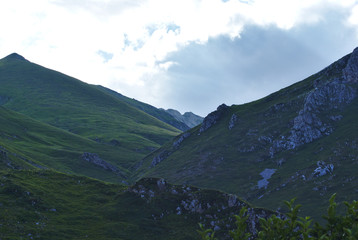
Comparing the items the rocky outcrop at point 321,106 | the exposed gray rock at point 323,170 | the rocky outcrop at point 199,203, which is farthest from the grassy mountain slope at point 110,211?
the rocky outcrop at point 321,106

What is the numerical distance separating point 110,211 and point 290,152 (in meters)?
103

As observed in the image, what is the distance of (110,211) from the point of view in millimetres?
67312

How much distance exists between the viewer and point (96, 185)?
266ft

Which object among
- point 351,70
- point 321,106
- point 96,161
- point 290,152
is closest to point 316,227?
point 290,152

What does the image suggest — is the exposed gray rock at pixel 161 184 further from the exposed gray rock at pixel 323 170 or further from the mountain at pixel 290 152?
the exposed gray rock at pixel 323 170

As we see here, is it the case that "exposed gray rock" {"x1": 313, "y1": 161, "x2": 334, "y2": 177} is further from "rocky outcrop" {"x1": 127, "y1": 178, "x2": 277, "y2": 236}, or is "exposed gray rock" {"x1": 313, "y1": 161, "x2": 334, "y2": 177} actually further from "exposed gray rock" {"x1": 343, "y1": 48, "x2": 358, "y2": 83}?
"rocky outcrop" {"x1": 127, "y1": 178, "x2": 277, "y2": 236}

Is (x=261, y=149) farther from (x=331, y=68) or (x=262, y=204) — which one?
(x=331, y=68)

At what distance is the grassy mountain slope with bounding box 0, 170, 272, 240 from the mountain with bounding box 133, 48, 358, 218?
2176 inches

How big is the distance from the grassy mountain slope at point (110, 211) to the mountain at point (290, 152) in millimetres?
55280

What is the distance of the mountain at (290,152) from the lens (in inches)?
4909

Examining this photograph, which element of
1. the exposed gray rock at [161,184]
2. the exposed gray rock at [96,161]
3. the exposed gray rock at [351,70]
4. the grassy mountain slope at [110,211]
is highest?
the exposed gray rock at [351,70]

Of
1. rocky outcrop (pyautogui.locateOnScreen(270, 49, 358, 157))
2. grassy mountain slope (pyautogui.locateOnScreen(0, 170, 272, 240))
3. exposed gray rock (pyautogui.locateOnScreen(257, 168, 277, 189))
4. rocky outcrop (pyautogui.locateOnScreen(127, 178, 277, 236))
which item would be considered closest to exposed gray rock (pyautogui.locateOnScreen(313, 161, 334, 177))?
exposed gray rock (pyautogui.locateOnScreen(257, 168, 277, 189))

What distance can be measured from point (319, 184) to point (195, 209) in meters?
72.2

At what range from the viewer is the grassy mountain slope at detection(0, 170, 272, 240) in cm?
5691
